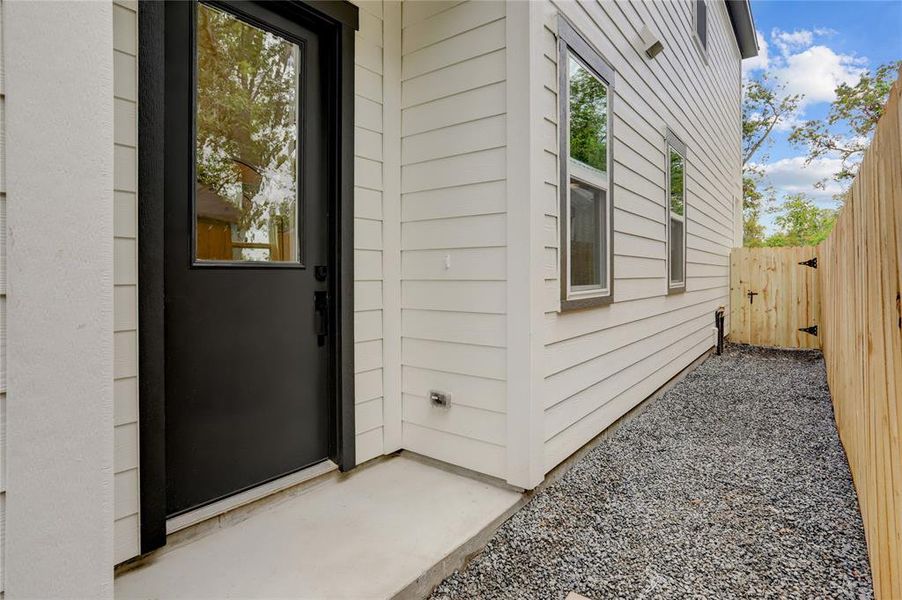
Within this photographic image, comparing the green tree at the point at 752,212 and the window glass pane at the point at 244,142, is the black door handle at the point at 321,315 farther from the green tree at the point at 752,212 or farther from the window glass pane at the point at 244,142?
the green tree at the point at 752,212

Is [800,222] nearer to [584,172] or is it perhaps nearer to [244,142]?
[584,172]

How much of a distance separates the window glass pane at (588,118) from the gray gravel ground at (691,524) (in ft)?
6.12

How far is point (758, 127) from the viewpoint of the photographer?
1541 centimetres

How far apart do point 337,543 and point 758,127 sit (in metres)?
18.7

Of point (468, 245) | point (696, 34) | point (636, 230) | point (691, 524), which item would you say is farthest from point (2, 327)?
point (696, 34)

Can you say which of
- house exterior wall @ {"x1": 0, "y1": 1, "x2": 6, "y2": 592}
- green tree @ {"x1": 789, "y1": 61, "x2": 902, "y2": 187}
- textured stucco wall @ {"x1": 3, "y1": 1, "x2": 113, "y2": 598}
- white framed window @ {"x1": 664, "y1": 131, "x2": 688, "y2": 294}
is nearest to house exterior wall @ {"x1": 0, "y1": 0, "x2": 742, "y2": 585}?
textured stucco wall @ {"x1": 3, "y1": 1, "x2": 113, "y2": 598}

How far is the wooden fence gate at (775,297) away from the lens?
6.62 meters

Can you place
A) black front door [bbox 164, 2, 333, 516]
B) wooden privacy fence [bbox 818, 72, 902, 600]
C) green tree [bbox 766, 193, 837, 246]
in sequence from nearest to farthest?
wooden privacy fence [bbox 818, 72, 902, 600] → black front door [bbox 164, 2, 333, 516] → green tree [bbox 766, 193, 837, 246]

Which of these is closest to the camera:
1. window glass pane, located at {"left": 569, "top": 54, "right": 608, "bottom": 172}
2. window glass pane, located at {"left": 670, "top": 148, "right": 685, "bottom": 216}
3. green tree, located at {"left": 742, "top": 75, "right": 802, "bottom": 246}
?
window glass pane, located at {"left": 569, "top": 54, "right": 608, "bottom": 172}

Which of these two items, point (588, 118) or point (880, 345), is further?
point (588, 118)

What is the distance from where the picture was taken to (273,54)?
2.11 m

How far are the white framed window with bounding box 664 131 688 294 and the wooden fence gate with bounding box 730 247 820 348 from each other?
2.85m

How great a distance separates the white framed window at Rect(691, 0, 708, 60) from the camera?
5406 millimetres

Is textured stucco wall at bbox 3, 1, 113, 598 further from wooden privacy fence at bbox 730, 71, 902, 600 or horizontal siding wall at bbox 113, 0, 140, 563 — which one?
wooden privacy fence at bbox 730, 71, 902, 600
